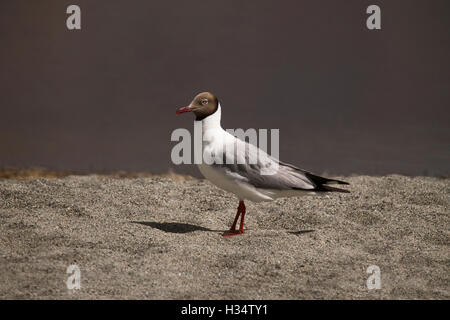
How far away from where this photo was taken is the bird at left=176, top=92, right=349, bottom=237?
16.5 feet

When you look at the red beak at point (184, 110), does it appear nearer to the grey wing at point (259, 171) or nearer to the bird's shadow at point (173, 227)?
the grey wing at point (259, 171)

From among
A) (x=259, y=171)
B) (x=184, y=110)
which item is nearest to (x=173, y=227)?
(x=259, y=171)

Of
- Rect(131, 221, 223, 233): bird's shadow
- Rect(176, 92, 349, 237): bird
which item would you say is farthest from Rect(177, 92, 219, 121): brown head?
Rect(131, 221, 223, 233): bird's shadow

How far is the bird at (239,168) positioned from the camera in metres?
5.02

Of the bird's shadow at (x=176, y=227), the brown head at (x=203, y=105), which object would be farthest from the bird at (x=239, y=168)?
the bird's shadow at (x=176, y=227)

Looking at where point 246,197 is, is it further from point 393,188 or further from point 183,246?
point 393,188

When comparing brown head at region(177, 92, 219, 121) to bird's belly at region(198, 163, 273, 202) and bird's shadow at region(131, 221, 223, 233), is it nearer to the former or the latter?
bird's belly at region(198, 163, 273, 202)

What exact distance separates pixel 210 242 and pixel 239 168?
73 centimetres

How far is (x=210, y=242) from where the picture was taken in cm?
494

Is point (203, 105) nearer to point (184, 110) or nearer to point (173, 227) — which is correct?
point (184, 110)

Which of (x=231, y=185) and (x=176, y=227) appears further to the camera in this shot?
(x=176, y=227)

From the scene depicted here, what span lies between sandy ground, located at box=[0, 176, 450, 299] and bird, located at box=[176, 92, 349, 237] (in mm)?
434

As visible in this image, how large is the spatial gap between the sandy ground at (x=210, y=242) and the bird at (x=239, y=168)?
0.43 metres

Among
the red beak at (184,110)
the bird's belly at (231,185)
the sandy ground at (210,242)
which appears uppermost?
the red beak at (184,110)
